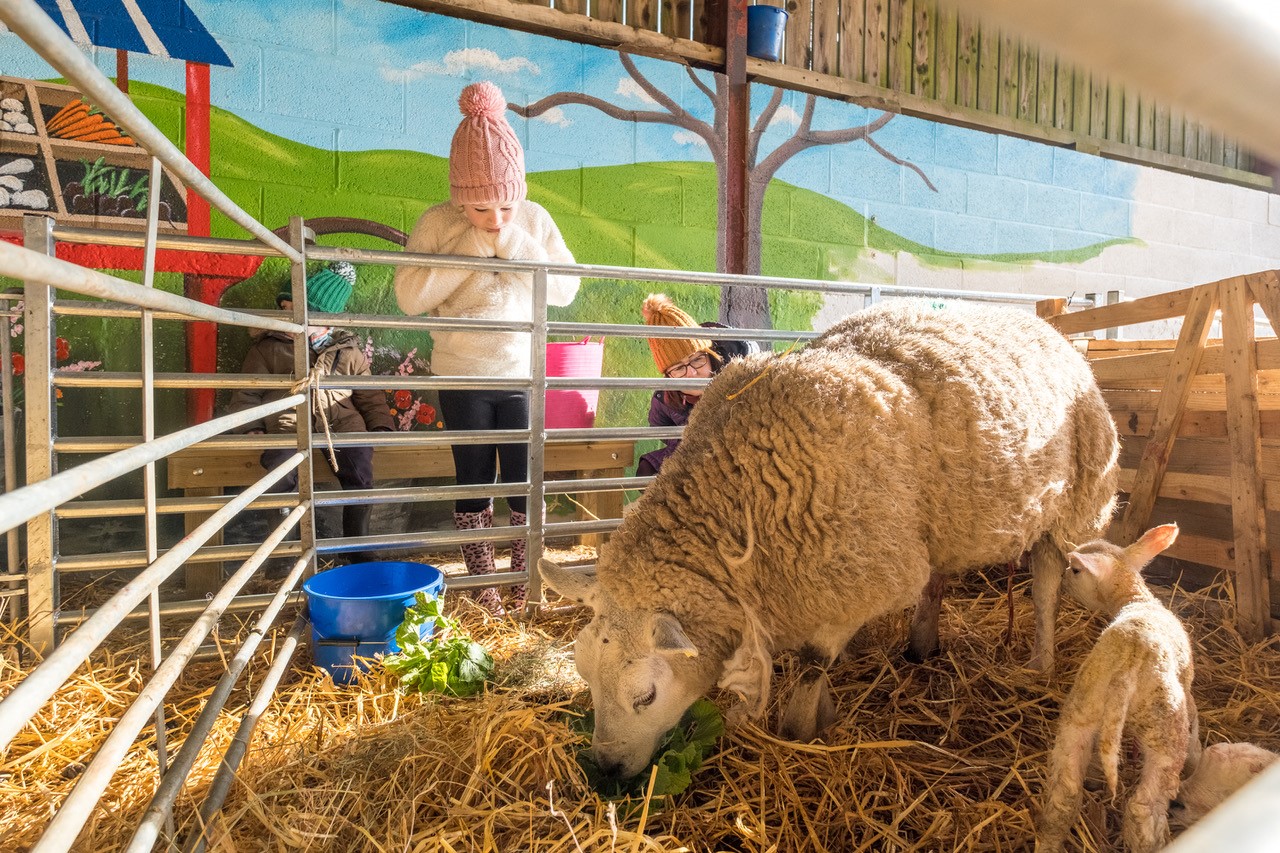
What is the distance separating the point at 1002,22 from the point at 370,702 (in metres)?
2.67

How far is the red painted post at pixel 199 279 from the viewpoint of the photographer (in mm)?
4070

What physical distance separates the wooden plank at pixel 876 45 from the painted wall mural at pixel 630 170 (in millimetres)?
463

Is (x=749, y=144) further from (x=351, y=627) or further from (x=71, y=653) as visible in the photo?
(x=71, y=653)

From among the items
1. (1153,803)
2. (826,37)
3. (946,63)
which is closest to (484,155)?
(1153,803)

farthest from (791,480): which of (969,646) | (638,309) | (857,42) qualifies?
(857,42)

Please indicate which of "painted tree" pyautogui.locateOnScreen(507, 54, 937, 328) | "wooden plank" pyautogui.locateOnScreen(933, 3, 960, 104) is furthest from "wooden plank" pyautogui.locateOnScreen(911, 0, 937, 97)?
"painted tree" pyautogui.locateOnScreen(507, 54, 937, 328)

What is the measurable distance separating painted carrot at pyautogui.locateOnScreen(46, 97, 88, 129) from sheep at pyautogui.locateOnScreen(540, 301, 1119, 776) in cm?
357

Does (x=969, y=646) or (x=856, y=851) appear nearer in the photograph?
(x=856, y=851)

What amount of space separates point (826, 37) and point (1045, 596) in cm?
483

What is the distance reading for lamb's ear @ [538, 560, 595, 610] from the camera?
2172 millimetres

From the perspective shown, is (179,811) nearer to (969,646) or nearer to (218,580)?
(218,580)

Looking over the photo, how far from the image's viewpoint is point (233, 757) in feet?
6.34

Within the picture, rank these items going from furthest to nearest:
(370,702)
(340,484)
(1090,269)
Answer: (1090,269) < (340,484) < (370,702)

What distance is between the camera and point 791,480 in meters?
2.08
